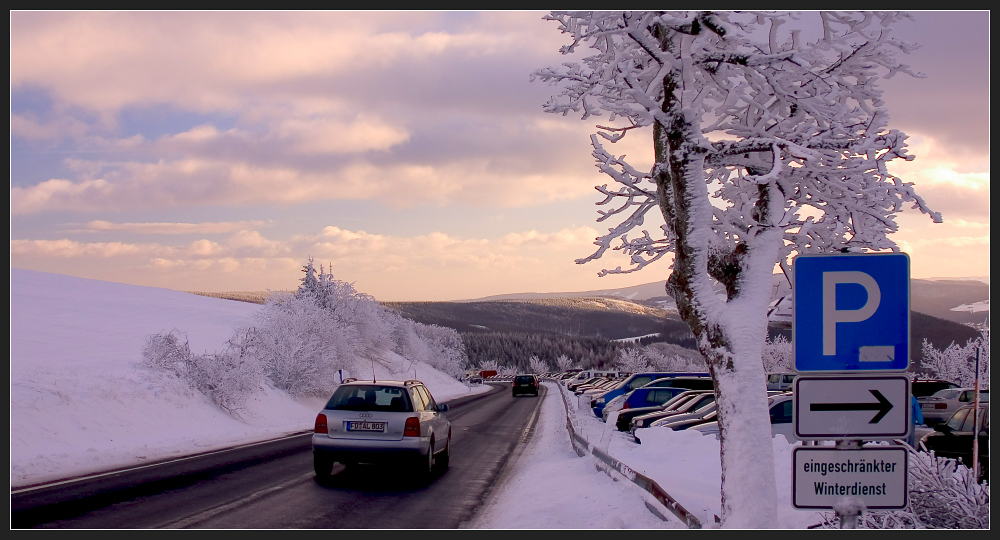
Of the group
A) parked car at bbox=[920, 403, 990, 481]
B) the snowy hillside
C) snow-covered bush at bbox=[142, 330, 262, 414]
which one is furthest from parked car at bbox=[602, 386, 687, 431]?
snow-covered bush at bbox=[142, 330, 262, 414]

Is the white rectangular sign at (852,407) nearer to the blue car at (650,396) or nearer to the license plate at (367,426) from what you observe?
the license plate at (367,426)

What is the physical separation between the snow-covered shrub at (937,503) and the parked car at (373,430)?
7.08 meters

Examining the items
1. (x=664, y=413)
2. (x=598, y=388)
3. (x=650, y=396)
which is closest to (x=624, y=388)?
(x=650, y=396)

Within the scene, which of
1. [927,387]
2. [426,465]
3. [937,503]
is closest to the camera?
[937,503]

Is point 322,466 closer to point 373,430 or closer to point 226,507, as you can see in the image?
point 373,430

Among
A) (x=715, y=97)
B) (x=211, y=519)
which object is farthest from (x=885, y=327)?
(x=211, y=519)

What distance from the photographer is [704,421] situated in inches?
711

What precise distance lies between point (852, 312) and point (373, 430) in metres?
9.15

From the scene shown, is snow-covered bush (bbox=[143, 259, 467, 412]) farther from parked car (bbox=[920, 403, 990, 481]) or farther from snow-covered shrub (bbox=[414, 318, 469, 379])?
parked car (bbox=[920, 403, 990, 481])

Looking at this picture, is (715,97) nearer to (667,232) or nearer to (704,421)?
(667,232)

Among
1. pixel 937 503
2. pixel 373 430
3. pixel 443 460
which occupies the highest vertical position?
pixel 937 503

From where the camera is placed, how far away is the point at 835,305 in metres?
5.00

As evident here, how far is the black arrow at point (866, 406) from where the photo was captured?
4.68m

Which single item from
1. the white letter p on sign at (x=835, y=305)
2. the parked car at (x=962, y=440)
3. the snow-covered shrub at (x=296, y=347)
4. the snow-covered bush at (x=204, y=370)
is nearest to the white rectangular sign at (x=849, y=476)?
the white letter p on sign at (x=835, y=305)
